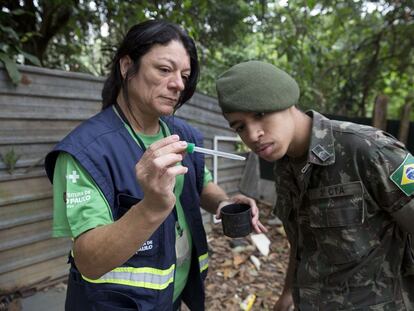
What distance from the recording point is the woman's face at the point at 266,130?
1.41 metres

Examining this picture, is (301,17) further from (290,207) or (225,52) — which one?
(290,207)

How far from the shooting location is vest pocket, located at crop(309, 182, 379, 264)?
4.63ft

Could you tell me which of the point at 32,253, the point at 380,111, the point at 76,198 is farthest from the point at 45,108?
the point at 380,111

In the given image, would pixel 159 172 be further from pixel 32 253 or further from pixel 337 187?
pixel 32 253

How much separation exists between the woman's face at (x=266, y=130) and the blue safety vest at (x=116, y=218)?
1.47ft

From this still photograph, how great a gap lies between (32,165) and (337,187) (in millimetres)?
2535

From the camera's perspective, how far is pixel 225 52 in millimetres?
6738

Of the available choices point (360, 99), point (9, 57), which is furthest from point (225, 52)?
point (9, 57)

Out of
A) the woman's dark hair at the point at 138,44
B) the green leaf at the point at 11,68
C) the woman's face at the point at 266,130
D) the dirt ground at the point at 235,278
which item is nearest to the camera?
the woman's face at the point at 266,130

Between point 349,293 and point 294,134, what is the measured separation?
72 centimetres

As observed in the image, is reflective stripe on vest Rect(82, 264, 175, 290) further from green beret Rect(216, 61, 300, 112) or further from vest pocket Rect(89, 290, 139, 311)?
green beret Rect(216, 61, 300, 112)

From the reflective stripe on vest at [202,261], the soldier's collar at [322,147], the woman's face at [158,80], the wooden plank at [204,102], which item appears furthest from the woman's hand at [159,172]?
the wooden plank at [204,102]

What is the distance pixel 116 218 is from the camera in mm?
1331

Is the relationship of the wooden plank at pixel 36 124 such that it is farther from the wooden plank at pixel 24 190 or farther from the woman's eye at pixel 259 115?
the woman's eye at pixel 259 115
